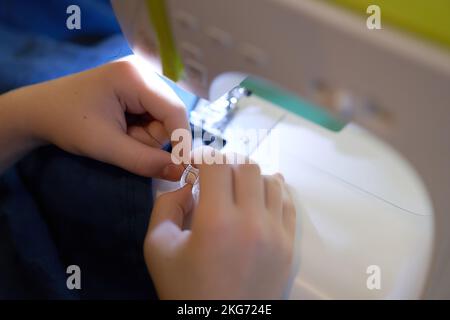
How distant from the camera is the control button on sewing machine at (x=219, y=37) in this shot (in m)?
0.36

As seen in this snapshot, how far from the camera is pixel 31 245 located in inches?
25.8

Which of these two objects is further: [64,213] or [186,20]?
[64,213]

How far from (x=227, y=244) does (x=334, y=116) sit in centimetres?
16

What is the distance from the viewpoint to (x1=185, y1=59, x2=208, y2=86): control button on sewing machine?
415 millimetres

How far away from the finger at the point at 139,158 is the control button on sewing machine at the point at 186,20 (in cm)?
18

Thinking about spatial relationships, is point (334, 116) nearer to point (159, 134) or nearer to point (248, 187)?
point (248, 187)

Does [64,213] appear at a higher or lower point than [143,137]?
lower

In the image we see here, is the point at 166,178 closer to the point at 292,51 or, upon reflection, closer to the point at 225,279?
the point at 225,279

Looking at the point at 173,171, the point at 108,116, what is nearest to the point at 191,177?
the point at 173,171

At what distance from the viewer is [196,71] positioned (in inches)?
16.7

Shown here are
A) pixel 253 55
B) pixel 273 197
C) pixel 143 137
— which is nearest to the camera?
pixel 253 55

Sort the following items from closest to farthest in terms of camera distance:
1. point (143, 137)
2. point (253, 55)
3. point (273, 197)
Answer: point (253, 55) < point (273, 197) < point (143, 137)
